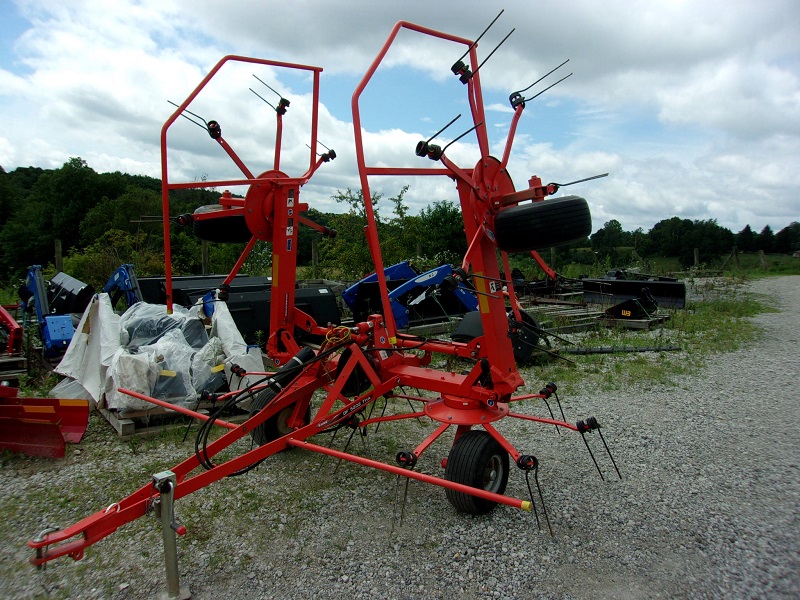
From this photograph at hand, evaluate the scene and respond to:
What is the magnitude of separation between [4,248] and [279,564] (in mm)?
33754

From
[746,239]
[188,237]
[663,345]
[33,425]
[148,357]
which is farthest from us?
[746,239]

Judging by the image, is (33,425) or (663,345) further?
(663,345)

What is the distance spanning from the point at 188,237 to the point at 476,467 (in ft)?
50.2

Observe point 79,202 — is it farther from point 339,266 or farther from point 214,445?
point 214,445

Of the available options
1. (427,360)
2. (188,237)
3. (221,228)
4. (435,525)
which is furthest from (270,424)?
(188,237)

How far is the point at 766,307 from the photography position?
47.0 feet

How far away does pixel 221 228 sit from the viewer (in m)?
5.29

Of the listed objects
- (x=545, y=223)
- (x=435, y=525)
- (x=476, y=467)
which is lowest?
(x=435, y=525)

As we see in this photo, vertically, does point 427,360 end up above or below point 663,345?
above

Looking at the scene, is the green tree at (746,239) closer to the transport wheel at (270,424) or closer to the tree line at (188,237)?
the tree line at (188,237)

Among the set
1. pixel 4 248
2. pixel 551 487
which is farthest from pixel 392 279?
pixel 4 248

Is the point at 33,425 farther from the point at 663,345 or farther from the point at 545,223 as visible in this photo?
the point at 663,345

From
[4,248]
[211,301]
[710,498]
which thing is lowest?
[710,498]

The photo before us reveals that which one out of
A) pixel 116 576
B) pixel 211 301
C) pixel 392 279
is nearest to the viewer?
pixel 116 576
